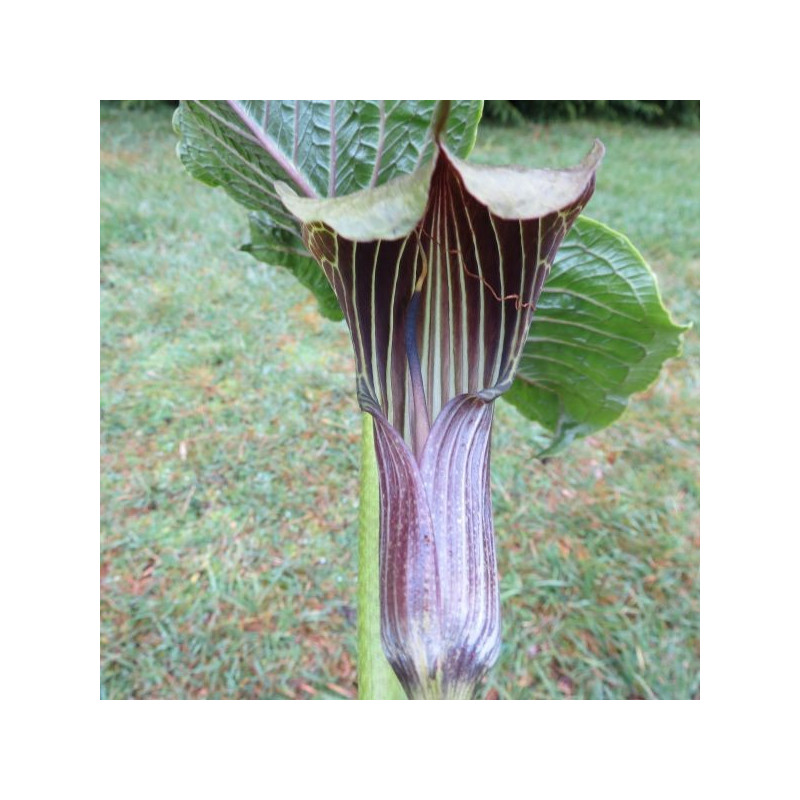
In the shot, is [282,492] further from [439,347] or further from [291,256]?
[439,347]

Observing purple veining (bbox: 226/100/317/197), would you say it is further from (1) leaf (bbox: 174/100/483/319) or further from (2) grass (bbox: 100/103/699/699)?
(2) grass (bbox: 100/103/699/699)

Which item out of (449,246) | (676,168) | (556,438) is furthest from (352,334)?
(676,168)

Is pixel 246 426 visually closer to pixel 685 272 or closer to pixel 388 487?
pixel 388 487

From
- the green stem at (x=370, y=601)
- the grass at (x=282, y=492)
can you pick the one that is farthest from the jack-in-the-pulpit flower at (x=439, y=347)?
the grass at (x=282, y=492)

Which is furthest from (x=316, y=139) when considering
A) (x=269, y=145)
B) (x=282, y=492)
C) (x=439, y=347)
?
(x=282, y=492)

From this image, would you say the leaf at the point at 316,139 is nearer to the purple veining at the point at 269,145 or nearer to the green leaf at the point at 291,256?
the purple veining at the point at 269,145

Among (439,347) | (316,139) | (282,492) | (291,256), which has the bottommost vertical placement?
(282,492)
